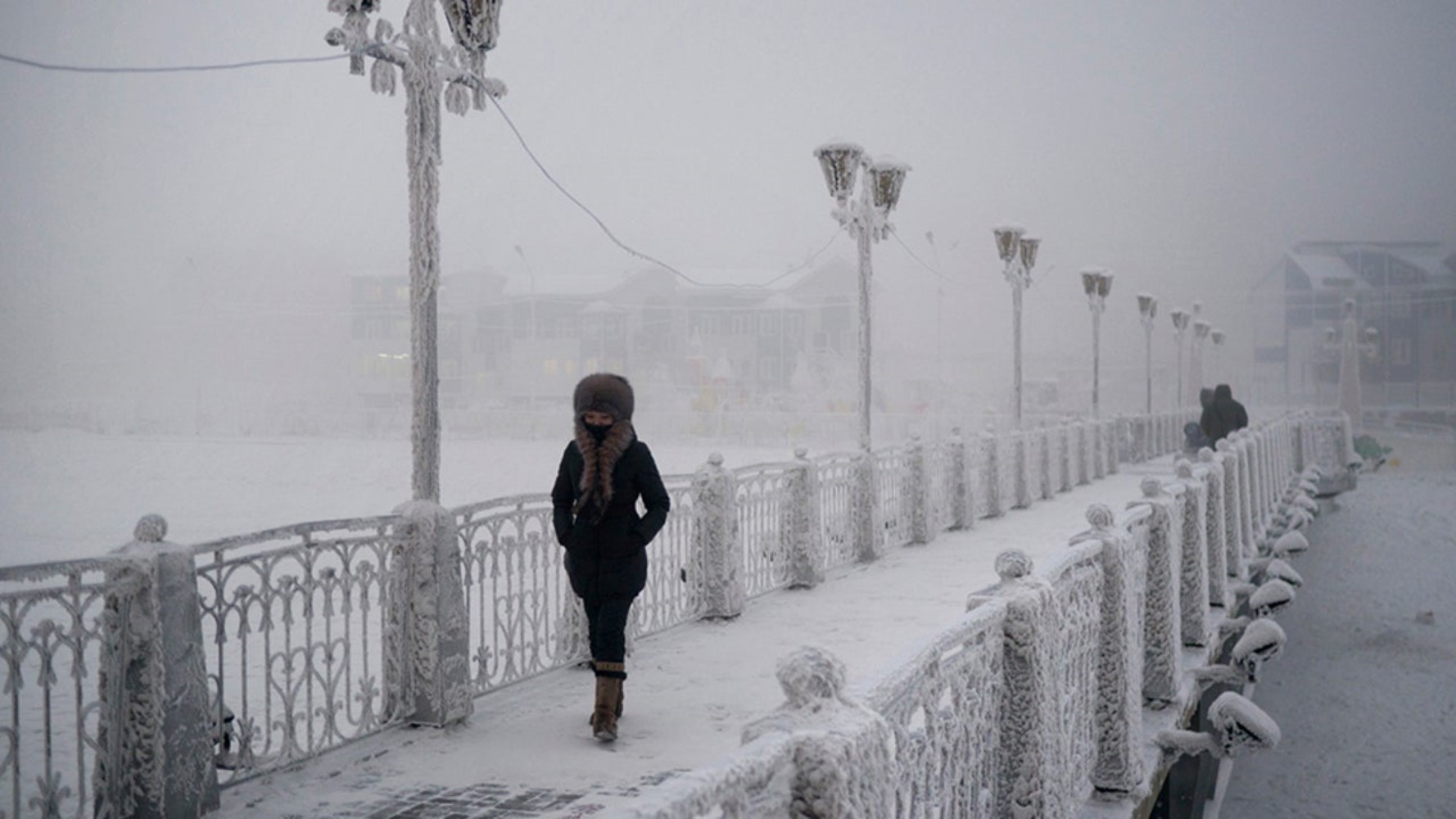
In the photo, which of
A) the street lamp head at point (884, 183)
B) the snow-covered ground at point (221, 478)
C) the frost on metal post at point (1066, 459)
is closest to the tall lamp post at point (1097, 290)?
the frost on metal post at point (1066, 459)

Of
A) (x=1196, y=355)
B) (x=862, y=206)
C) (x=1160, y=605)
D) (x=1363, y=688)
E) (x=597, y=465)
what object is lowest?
(x=1363, y=688)

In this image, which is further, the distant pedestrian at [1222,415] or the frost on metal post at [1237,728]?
the distant pedestrian at [1222,415]

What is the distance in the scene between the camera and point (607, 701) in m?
6.50

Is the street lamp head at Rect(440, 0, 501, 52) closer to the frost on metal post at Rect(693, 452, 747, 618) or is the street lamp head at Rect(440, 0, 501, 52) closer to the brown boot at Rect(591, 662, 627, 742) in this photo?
the frost on metal post at Rect(693, 452, 747, 618)

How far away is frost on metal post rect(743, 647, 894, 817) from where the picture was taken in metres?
2.48

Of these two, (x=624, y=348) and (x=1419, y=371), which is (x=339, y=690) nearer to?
(x=624, y=348)

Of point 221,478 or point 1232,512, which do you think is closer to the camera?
point 1232,512

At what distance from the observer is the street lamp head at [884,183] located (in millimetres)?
15680

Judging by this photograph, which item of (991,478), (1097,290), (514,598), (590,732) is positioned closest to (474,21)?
(514,598)

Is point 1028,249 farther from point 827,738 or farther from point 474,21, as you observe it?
point 827,738

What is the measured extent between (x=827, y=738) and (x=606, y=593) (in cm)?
427

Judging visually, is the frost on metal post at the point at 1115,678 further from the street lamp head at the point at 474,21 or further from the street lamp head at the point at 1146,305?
the street lamp head at the point at 1146,305

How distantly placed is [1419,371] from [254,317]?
72.3 meters

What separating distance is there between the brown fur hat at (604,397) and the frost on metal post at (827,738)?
4034 mm
